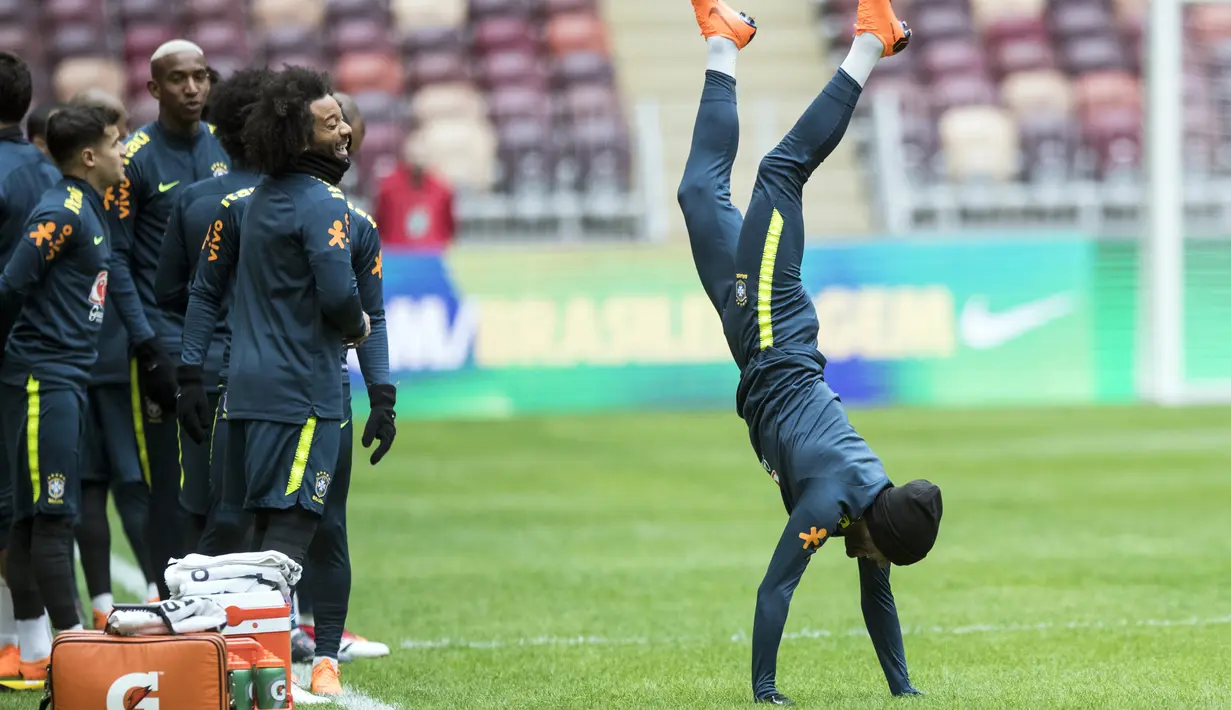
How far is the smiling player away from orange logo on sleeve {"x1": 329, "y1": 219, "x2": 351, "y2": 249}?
124 cm

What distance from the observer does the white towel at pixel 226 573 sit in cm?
545

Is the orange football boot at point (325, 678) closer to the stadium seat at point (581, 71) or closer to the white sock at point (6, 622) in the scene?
the white sock at point (6, 622)

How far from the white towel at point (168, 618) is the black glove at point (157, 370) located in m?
1.57

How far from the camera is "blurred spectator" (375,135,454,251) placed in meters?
17.0

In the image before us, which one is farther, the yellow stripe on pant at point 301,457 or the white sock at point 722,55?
the white sock at point 722,55

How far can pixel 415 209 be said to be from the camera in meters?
17.1

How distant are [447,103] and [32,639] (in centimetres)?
1499

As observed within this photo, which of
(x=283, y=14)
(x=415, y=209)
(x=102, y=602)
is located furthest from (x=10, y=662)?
(x=283, y=14)

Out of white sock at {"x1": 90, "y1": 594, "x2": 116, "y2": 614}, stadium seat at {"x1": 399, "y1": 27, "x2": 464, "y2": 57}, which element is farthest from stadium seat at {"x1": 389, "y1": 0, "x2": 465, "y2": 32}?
white sock at {"x1": 90, "y1": 594, "x2": 116, "y2": 614}

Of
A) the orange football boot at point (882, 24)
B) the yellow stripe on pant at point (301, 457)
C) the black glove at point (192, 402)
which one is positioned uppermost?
the orange football boot at point (882, 24)

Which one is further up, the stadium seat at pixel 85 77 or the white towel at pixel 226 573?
the stadium seat at pixel 85 77

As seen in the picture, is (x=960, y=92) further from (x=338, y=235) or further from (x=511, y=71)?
(x=338, y=235)

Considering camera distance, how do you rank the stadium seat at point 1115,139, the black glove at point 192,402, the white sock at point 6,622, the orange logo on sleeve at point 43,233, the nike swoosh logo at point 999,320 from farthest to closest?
the stadium seat at point 1115,139
the nike swoosh logo at point 999,320
the white sock at point 6,622
the orange logo on sleeve at point 43,233
the black glove at point 192,402

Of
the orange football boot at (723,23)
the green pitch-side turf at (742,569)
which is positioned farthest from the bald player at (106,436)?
the orange football boot at (723,23)
